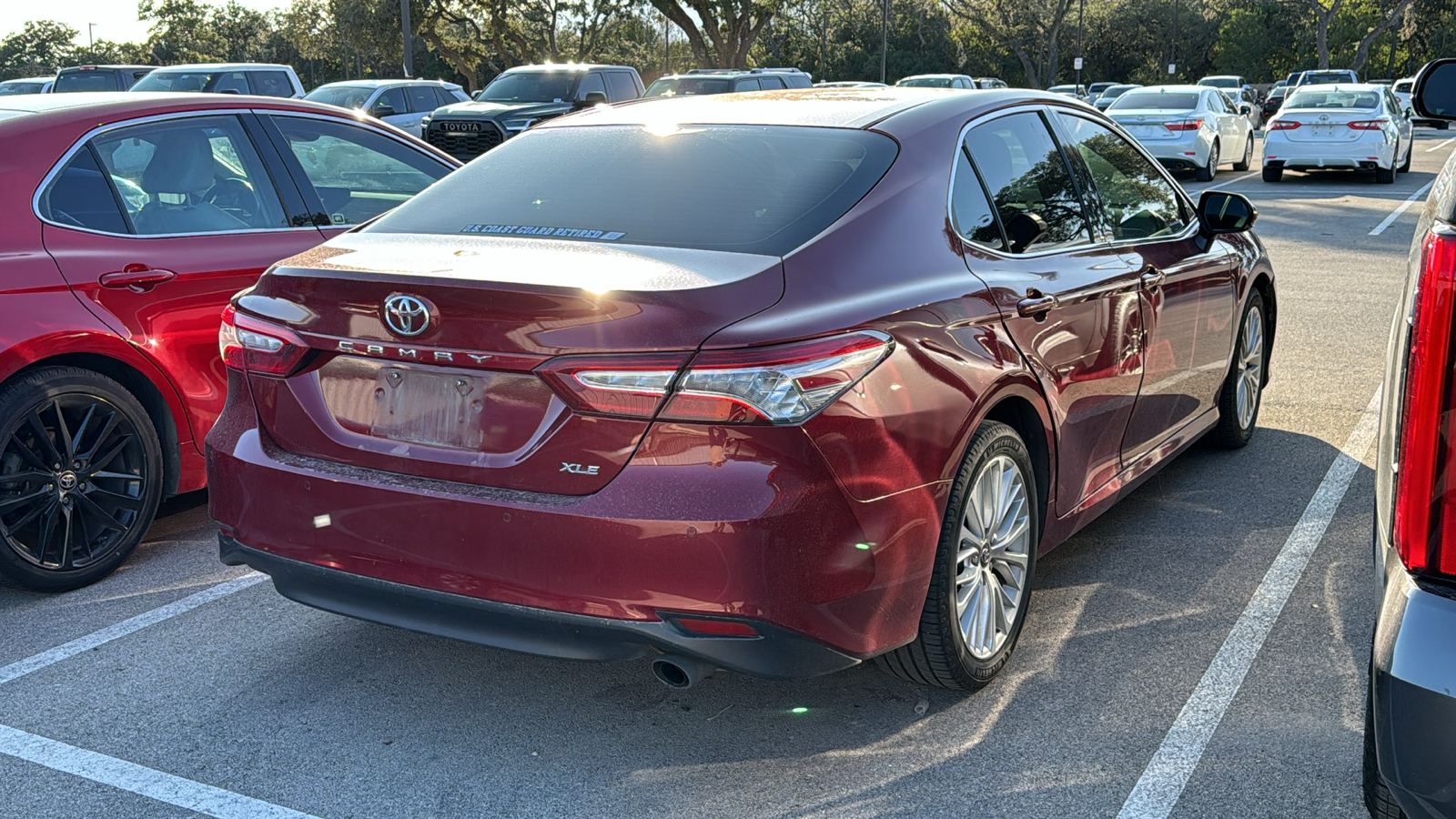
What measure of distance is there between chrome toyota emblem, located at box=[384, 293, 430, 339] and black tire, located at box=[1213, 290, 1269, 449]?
381cm

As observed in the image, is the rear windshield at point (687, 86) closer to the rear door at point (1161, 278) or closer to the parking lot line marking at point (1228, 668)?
the rear door at point (1161, 278)

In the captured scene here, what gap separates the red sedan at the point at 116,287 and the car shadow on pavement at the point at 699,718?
696mm

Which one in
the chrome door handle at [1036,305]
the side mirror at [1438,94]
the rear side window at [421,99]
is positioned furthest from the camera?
the rear side window at [421,99]

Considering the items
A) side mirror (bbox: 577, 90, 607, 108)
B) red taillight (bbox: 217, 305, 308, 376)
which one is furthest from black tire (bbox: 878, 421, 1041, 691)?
side mirror (bbox: 577, 90, 607, 108)

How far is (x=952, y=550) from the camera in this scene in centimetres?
334

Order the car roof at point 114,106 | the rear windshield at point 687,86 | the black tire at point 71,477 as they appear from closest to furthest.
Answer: the black tire at point 71,477, the car roof at point 114,106, the rear windshield at point 687,86

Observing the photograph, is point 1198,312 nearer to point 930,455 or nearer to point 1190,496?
point 1190,496

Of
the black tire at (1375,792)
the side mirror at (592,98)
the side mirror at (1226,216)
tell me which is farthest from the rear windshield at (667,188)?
the side mirror at (592,98)

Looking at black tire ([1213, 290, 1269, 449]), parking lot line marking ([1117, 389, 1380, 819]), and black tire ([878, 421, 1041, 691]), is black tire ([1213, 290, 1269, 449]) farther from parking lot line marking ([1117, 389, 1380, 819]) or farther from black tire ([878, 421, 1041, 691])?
black tire ([878, 421, 1041, 691])

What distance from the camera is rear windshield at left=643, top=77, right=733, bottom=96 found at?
21.2 m

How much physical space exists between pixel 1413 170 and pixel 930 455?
25931mm

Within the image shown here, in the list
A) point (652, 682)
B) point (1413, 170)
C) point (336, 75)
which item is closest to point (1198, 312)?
point (652, 682)

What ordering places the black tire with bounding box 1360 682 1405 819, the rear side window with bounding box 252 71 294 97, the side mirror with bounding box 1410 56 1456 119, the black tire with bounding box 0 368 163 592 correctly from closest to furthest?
the black tire with bounding box 1360 682 1405 819 < the side mirror with bounding box 1410 56 1456 119 < the black tire with bounding box 0 368 163 592 < the rear side window with bounding box 252 71 294 97

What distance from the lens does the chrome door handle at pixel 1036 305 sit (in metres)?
3.69
